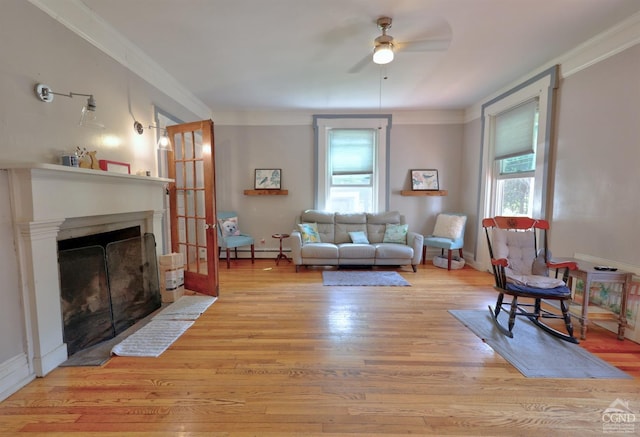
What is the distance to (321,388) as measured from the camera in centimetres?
172

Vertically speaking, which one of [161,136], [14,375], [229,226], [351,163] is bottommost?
[14,375]

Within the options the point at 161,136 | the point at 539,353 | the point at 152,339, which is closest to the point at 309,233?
the point at 161,136

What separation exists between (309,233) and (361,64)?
2.52 m

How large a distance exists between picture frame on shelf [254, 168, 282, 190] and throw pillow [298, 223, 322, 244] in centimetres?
92

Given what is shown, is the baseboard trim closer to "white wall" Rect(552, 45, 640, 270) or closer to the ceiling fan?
the ceiling fan

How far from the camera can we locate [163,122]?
3375 millimetres

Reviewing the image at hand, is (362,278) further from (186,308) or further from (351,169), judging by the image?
(186,308)

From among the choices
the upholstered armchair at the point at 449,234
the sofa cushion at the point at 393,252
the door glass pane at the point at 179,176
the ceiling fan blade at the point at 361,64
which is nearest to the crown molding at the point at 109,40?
the door glass pane at the point at 179,176

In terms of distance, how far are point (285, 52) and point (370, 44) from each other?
860mm

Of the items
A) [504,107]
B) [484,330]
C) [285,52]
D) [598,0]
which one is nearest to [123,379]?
[484,330]

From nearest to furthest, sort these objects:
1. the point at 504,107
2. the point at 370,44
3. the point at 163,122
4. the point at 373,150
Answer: the point at 370,44 → the point at 163,122 → the point at 504,107 → the point at 373,150

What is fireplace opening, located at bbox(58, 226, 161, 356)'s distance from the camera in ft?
6.73

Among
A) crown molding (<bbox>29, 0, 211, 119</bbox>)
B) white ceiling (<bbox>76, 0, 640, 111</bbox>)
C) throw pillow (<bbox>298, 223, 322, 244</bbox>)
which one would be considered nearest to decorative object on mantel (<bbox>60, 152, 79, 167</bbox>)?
crown molding (<bbox>29, 0, 211, 119</bbox>)

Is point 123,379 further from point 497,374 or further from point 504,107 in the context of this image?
point 504,107
